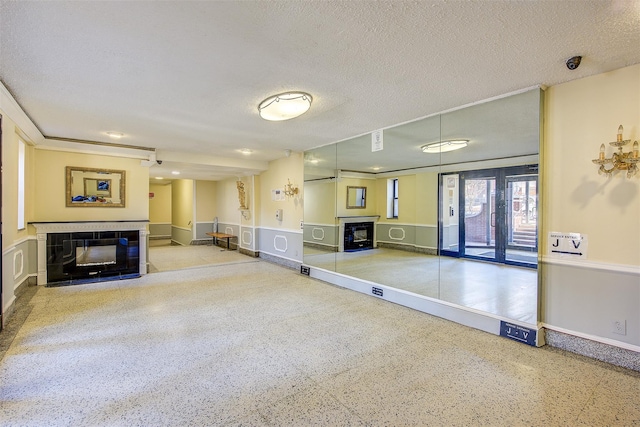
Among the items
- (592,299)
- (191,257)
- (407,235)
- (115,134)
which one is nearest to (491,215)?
(592,299)

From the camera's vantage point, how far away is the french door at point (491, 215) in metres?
3.21

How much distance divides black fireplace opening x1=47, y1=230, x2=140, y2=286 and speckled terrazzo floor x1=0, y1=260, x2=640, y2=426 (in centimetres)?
139

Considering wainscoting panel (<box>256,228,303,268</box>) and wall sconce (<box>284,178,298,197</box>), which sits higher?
wall sconce (<box>284,178,298,197</box>)

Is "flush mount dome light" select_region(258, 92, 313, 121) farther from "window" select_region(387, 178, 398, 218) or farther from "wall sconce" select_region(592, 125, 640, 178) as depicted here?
"window" select_region(387, 178, 398, 218)

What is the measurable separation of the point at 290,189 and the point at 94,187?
3597 mm

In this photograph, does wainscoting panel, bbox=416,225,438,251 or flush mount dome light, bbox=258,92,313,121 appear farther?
wainscoting panel, bbox=416,225,438,251

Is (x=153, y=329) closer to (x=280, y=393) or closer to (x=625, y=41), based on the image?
(x=280, y=393)

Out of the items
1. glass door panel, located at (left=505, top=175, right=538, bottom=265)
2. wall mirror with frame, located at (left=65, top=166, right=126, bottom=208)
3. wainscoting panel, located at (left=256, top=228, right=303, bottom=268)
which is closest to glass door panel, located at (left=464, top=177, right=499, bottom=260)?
glass door panel, located at (left=505, top=175, right=538, bottom=265)

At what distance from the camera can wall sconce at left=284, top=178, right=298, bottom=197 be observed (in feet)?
20.4

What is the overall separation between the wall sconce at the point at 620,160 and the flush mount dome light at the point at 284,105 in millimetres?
2686

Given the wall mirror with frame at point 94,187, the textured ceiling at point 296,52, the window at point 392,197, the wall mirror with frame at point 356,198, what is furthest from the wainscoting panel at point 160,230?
the window at point 392,197

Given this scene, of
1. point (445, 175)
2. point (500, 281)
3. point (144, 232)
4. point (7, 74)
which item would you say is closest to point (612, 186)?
point (500, 281)

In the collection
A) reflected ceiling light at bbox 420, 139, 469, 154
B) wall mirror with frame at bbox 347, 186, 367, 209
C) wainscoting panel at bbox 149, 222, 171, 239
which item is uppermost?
reflected ceiling light at bbox 420, 139, 469, 154

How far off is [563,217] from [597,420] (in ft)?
5.43
